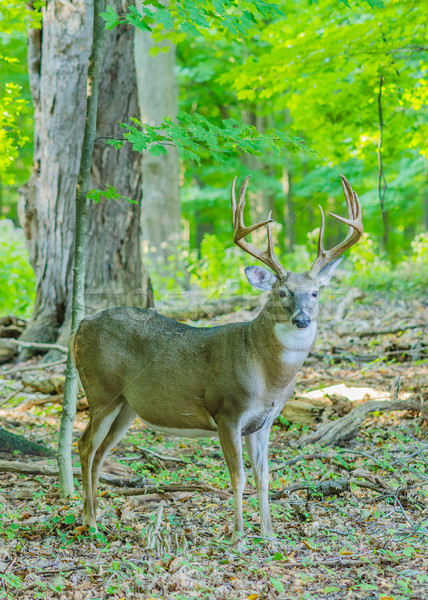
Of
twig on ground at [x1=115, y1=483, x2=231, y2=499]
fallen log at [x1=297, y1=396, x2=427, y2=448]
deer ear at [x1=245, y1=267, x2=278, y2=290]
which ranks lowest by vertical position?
twig on ground at [x1=115, y1=483, x2=231, y2=499]

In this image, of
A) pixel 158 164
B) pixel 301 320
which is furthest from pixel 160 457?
pixel 158 164

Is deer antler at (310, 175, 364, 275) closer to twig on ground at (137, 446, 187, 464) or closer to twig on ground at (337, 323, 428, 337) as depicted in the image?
twig on ground at (137, 446, 187, 464)

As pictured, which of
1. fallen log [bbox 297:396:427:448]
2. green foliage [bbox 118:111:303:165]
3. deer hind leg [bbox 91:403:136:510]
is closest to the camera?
green foliage [bbox 118:111:303:165]

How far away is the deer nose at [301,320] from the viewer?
3.79 m

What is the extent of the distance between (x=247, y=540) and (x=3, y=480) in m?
2.08

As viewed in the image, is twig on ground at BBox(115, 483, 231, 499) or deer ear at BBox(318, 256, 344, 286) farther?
twig on ground at BBox(115, 483, 231, 499)

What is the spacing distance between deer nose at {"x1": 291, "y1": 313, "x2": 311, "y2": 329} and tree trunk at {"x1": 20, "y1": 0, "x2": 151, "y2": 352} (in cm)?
434

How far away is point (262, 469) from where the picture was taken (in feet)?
13.3

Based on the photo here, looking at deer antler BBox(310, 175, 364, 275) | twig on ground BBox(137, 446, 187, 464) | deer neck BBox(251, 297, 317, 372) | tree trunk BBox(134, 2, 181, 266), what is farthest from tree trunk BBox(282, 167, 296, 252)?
deer neck BBox(251, 297, 317, 372)

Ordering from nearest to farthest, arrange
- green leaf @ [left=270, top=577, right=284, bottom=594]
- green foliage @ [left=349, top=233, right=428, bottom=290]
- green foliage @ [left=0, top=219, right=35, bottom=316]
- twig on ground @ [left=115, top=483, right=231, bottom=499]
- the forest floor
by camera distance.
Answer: green leaf @ [left=270, top=577, right=284, bottom=594] → the forest floor → twig on ground @ [left=115, top=483, right=231, bottom=499] → green foliage @ [left=349, top=233, right=428, bottom=290] → green foliage @ [left=0, top=219, right=35, bottom=316]

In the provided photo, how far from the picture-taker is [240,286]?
37.4 ft

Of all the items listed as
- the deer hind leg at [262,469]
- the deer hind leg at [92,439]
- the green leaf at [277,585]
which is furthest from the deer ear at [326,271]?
the green leaf at [277,585]

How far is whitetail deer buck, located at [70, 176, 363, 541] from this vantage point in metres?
3.91

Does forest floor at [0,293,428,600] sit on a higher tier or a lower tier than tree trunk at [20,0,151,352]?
lower
